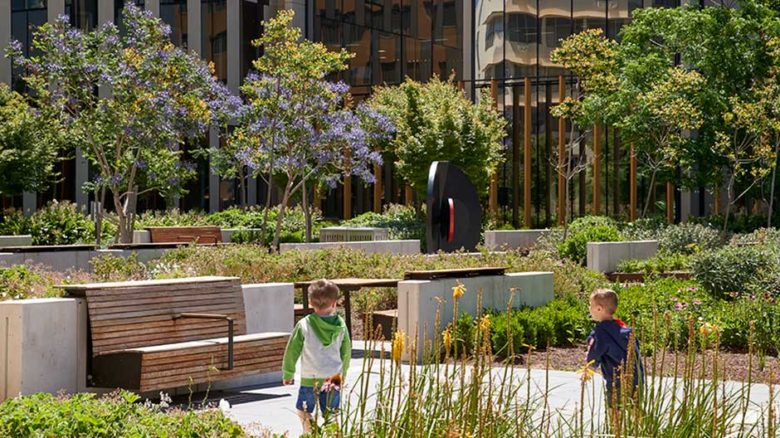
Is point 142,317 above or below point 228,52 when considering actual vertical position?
below

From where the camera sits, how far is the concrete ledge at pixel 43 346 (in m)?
10.5

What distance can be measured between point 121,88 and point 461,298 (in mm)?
16302

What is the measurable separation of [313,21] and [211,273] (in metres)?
34.8

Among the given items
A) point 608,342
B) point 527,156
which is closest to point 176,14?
point 527,156

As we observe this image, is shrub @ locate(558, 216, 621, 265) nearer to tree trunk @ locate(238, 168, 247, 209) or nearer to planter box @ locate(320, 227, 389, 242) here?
planter box @ locate(320, 227, 389, 242)

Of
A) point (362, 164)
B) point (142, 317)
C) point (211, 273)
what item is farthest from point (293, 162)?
point (142, 317)

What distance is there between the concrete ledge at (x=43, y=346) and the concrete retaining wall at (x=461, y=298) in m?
3.47

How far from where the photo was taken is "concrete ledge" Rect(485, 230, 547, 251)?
34.1 metres

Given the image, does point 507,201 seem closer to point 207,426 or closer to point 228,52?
point 228,52

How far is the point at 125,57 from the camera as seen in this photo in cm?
2983

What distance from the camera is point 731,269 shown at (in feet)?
61.6

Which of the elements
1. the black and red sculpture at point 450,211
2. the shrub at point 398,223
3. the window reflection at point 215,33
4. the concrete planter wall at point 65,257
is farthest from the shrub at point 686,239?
the window reflection at point 215,33

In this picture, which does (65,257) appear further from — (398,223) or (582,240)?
(398,223)

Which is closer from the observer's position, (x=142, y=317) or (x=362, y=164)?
(x=142, y=317)
